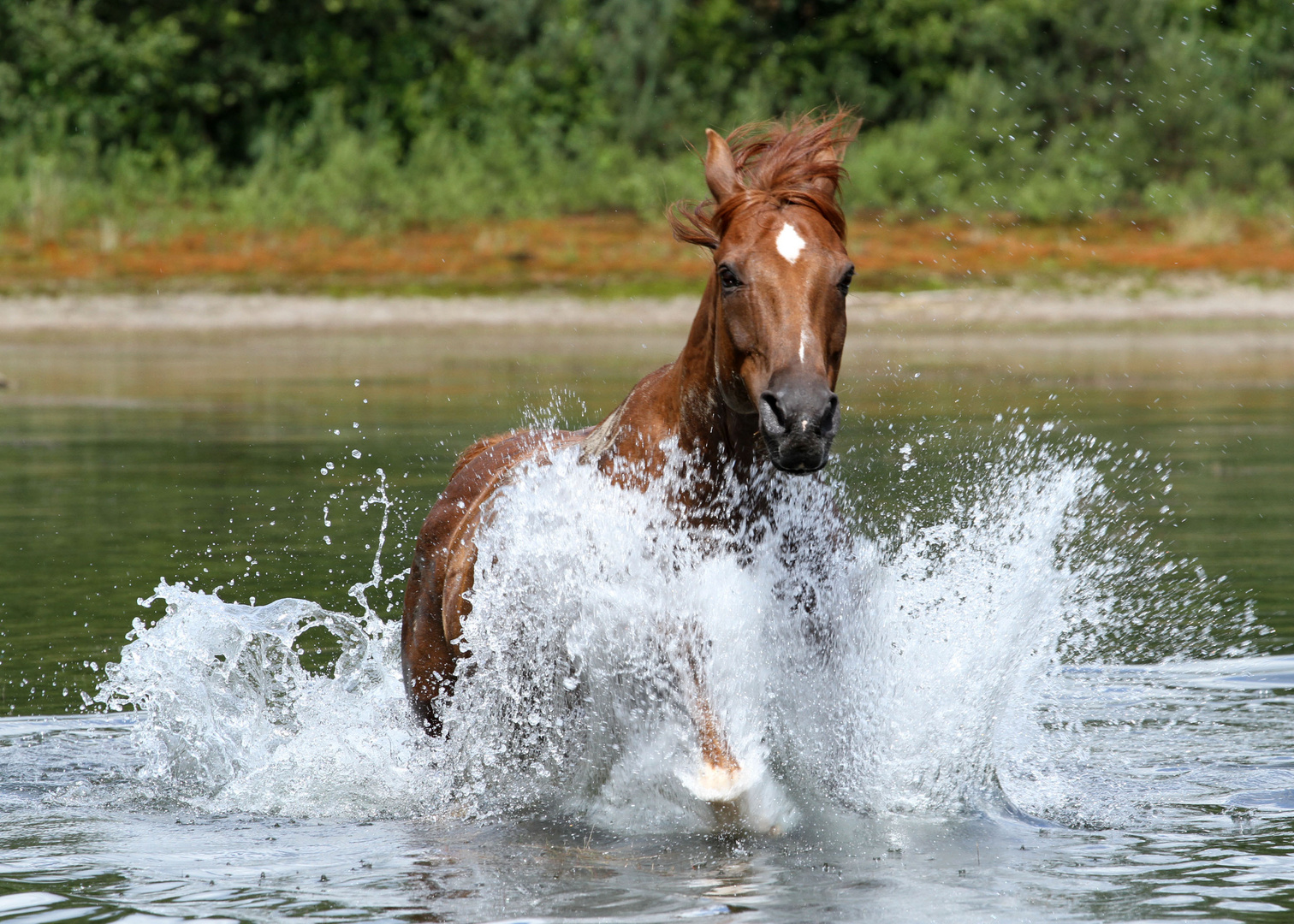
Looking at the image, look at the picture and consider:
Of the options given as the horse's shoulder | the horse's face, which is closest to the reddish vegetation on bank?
the horse's shoulder

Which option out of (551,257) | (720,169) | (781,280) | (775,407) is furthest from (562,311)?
(775,407)

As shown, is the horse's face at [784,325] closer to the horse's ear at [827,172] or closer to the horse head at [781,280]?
the horse head at [781,280]

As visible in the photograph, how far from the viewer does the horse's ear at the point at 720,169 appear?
5027mm

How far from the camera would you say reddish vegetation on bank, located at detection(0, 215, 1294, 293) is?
80.9 feet

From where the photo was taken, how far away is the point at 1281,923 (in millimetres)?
4387

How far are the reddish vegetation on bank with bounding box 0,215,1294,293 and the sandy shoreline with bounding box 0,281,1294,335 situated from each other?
0.53 m

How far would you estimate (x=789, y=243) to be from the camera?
468 centimetres

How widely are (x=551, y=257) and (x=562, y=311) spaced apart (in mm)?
2391

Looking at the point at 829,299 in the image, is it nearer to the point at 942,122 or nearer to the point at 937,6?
the point at 942,122

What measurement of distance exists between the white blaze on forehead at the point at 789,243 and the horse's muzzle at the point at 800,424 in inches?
16.8

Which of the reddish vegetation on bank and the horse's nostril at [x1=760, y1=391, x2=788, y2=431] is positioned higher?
the reddish vegetation on bank

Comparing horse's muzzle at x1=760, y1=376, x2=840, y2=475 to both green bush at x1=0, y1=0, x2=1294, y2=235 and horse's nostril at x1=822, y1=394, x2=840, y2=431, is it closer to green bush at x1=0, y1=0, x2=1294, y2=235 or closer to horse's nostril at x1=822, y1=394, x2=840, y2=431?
horse's nostril at x1=822, y1=394, x2=840, y2=431

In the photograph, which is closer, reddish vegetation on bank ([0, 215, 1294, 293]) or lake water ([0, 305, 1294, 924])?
lake water ([0, 305, 1294, 924])

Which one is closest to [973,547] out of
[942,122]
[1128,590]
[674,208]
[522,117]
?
[674,208]
